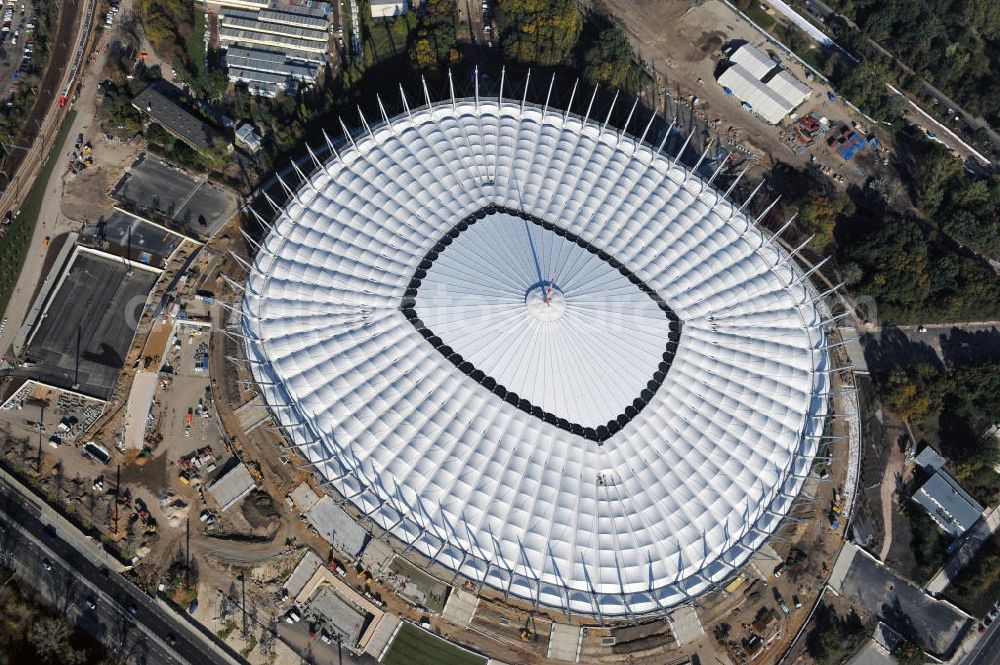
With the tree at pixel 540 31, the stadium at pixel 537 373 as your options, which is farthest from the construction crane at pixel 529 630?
the tree at pixel 540 31

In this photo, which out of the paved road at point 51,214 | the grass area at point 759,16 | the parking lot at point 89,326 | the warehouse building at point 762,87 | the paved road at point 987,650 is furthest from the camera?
the grass area at point 759,16

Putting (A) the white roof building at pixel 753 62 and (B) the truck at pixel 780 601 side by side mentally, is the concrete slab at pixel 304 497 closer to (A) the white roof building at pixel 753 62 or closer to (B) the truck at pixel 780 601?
(B) the truck at pixel 780 601

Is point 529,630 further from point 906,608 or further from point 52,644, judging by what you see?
point 52,644

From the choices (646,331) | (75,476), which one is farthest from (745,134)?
(75,476)

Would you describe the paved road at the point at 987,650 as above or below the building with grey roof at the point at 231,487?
above

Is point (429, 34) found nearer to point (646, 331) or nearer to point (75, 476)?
point (646, 331)
